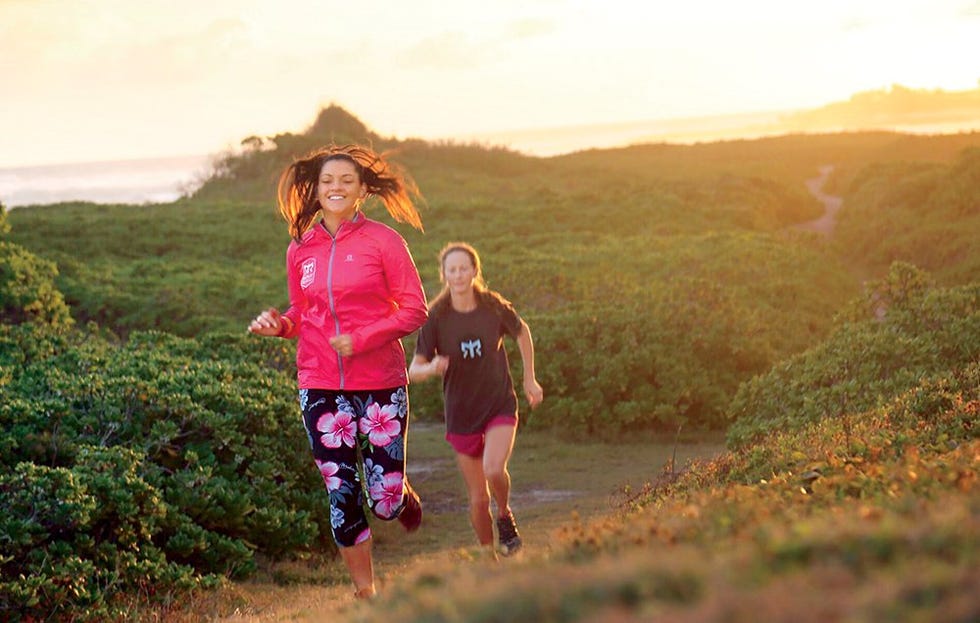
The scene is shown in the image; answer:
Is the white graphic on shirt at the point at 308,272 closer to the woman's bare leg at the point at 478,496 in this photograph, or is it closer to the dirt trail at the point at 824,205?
the woman's bare leg at the point at 478,496

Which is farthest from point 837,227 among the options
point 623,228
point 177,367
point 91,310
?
point 177,367

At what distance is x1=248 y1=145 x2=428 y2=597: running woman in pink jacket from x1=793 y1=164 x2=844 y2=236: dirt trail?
23.8 metres

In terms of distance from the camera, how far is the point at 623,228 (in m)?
30.8

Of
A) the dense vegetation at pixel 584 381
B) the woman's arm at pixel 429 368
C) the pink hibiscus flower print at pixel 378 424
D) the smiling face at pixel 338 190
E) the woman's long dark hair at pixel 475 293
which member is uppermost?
the smiling face at pixel 338 190

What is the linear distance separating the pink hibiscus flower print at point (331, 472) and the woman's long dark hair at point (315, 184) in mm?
1207

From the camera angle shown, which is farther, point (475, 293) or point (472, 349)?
point (475, 293)

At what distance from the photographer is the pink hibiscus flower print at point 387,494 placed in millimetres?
5969

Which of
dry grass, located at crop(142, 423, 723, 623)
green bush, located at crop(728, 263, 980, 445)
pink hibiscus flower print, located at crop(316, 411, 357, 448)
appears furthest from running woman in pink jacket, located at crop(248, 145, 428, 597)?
green bush, located at crop(728, 263, 980, 445)

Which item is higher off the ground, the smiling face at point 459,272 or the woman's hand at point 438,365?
the smiling face at point 459,272

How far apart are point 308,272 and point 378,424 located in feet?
2.76

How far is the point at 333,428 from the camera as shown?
19.0ft

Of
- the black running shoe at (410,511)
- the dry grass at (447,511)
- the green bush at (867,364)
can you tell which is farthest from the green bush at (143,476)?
the green bush at (867,364)

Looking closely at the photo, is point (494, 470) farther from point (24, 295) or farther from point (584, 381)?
point (24, 295)

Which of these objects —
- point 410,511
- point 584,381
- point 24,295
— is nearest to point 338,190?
point 410,511
